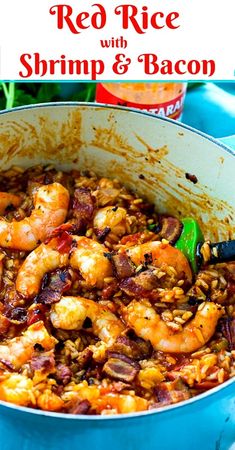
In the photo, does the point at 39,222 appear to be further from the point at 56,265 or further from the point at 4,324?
the point at 4,324

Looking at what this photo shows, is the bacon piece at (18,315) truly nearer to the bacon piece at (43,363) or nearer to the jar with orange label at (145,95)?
the bacon piece at (43,363)

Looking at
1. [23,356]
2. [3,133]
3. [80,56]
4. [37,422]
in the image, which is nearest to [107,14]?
[80,56]

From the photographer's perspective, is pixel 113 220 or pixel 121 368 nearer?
pixel 121 368

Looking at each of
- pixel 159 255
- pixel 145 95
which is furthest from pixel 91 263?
pixel 145 95

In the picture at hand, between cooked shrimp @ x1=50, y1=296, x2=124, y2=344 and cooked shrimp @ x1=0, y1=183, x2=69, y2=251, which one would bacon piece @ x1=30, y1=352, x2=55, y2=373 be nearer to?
cooked shrimp @ x1=50, y1=296, x2=124, y2=344

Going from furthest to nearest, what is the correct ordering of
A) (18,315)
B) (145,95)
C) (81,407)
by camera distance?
1. (145,95)
2. (18,315)
3. (81,407)

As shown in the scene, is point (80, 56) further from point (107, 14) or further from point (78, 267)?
point (78, 267)

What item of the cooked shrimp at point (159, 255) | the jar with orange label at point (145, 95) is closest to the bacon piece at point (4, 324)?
the cooked shrimp at point (159, 255)
